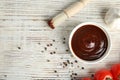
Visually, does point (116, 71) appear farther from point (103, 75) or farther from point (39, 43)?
point (39, 43)

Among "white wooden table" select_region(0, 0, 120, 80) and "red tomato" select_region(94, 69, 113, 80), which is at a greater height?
"white wooden table" select_region(0, 0, 120, 80)

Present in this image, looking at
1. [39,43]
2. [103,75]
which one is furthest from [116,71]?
[39,43]

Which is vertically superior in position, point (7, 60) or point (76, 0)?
point (76, 0)

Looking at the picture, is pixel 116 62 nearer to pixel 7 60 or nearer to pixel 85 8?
pixel 85 8

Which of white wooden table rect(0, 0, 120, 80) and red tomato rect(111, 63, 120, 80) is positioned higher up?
white wooden table rect(0, 0, 120, 80)

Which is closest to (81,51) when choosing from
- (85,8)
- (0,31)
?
(85,8)
